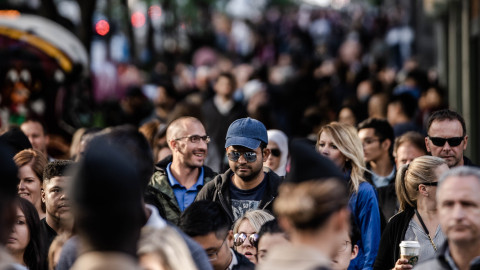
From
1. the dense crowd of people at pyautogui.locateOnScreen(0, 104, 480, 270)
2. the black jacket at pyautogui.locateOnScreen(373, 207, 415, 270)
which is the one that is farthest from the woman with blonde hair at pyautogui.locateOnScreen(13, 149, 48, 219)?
the black jacket at pyautogui.locateOnScreen(373, 207, 415, 270)

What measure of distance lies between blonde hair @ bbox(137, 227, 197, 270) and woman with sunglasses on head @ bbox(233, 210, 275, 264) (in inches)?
92.1

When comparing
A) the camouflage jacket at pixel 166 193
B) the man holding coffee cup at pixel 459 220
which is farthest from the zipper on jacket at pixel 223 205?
the man holding coffee cup at pixel 459 220

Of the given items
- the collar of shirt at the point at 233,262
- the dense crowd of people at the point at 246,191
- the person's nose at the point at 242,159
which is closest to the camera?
the dense crowd of people at the point at 246,191

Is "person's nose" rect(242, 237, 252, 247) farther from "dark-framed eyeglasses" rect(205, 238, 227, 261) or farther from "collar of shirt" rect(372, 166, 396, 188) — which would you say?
"collar of shirt" rect(372, 166, 396, 188)

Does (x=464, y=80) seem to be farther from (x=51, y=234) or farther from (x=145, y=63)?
(x=145, y=63)

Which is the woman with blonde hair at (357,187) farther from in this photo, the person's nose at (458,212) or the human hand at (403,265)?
the person's nose at (458,212)

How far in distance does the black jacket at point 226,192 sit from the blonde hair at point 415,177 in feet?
3.53

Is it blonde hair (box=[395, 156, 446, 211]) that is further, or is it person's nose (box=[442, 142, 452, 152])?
person's nose (box=[442, 142, 452, 152])

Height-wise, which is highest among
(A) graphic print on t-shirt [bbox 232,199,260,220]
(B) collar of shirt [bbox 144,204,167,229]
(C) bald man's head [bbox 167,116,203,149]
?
(C) bald man's head [bbox 167,116,203,149]

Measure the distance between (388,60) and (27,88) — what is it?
54.8 ft

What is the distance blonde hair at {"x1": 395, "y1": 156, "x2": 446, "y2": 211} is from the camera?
22.8 ft

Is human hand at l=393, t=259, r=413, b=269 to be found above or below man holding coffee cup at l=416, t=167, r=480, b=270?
below

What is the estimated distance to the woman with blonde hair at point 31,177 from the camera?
25.8 ft

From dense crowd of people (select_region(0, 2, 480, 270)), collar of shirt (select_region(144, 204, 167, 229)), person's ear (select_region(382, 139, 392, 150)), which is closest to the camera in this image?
dense crowd of people (select_region(0, 2, 480, 270))
